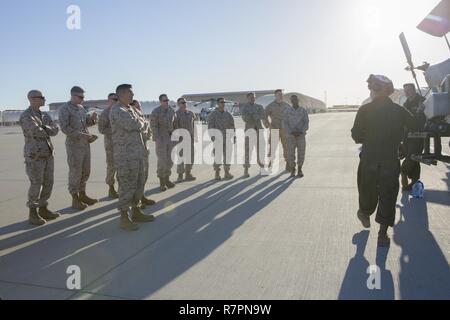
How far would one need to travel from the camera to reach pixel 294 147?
28.9 ft

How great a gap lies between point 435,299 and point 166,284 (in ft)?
7.21

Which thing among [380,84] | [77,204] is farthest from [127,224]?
[380,84]

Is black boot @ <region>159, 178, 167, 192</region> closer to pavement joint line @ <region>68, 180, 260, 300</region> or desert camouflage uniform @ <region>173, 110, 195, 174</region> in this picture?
desert camouflage uniform @ <region>173, 110, 195, 174</region>

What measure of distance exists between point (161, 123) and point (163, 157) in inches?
27.5

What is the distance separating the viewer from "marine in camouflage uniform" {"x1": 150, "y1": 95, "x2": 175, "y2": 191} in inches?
297

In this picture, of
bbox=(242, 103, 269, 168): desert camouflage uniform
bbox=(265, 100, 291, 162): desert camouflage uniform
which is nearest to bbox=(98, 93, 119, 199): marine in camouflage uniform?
bbox=(242, 103, 269, 168): desert camouflage uniform

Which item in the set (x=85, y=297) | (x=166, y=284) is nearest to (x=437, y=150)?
(x=166, y=284)

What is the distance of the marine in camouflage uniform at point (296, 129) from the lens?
8.61 metres

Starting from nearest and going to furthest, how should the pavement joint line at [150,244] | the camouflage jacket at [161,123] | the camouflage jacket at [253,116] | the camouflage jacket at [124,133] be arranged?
the pavement joint line at [150,244] < the camouflage jacket at [124,133] < the camouflage jacket at [161,123] < the camouflage jacket at [253,116]

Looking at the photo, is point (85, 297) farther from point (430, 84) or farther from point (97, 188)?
point (430, 84)

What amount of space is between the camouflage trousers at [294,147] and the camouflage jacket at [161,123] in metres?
2.77

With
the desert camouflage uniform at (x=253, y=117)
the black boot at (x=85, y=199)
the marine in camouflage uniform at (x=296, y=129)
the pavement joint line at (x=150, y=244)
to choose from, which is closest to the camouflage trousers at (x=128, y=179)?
the pavement joint line at (x=150, y=244)

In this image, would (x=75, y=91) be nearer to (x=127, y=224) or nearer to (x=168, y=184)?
(x=127, y=224)

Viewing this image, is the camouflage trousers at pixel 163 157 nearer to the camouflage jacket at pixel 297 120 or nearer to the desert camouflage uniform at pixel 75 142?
the desert camouflage uniform at pixel 75 142
